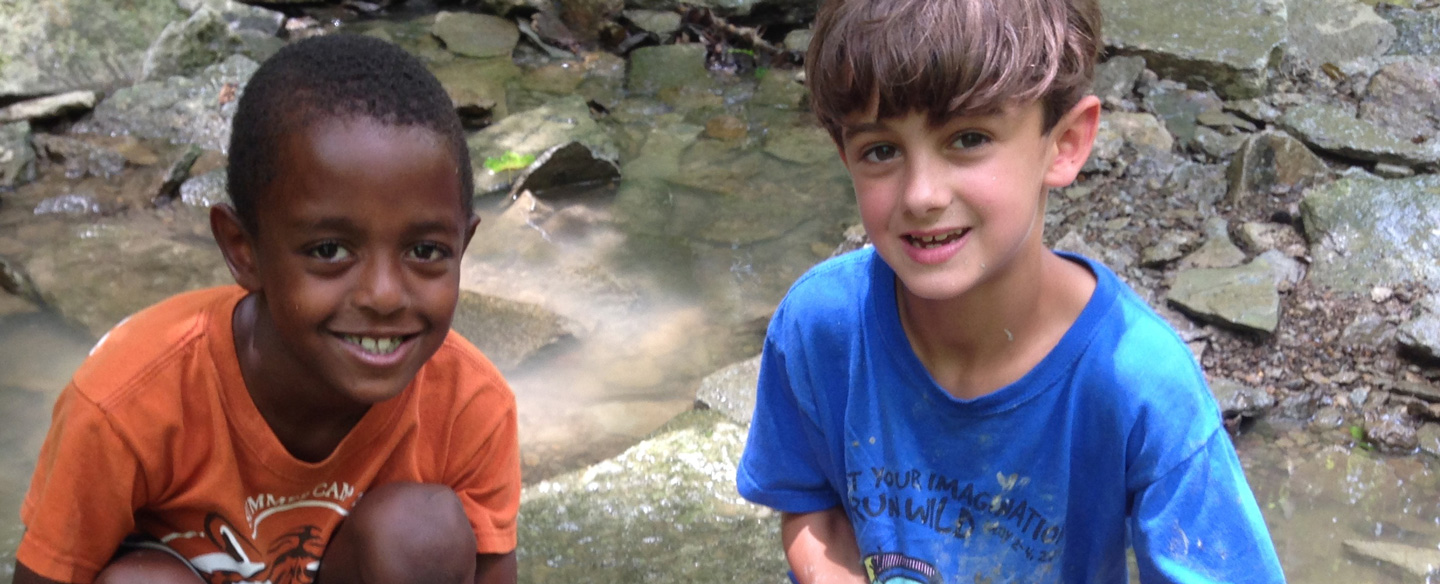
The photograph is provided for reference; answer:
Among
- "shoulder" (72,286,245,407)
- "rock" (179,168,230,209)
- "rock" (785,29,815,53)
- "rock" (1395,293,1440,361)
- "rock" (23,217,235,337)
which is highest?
"shoulder" (72,286,245,407)

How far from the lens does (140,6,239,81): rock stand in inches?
213

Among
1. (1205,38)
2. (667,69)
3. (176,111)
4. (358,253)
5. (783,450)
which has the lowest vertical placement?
(176,111)

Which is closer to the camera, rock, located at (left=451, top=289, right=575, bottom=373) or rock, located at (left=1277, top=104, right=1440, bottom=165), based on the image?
rock, located at (left=451, top=289, right=575, bottom=373)

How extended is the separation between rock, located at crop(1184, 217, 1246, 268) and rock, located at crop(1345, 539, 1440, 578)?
1106 mm

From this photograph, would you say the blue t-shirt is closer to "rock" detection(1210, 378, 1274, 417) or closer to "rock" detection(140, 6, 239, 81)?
"rock" detection(1210, 378, 1274, 417)

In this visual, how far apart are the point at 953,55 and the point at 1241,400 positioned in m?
1.76

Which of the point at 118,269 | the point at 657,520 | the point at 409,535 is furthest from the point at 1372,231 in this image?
the point at 118,269

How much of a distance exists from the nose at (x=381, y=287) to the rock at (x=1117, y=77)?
3.71m

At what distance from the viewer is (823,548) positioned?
6.17 feet

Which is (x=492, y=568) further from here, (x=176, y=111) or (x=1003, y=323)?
(x=176, y=111)

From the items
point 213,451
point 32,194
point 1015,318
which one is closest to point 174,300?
point 213,451

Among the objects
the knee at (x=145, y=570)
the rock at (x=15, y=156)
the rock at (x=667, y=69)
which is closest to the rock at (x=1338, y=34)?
the rock at (x=667, y=69)

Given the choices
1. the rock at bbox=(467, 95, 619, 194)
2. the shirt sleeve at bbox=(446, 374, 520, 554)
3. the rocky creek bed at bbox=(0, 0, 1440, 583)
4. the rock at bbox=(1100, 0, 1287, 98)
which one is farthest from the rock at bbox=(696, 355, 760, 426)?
the rock at bbox=(1100, 0, 1287, 98)

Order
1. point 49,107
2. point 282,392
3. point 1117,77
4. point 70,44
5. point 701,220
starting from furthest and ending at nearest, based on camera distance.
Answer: point 70,44 → point 49,107 → point 1117,77 → point 701,220 → point 282,392
